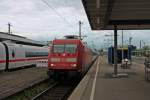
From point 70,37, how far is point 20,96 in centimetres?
773

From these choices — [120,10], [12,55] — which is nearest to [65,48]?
[120,10]

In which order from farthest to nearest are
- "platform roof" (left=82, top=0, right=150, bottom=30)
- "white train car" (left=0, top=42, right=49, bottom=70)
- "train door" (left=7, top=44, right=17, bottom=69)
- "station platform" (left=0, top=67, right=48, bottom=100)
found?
1. "train door" (left=7, top=44, right=17, bottom=69)
2. "white train car" (left=0, top=42, right=49, bottom=70)
3. "station platform" (left=0, top=67, right=48, bottom=100)
4. "platform roof" (left=82, top=0, right=150, bottom=30)

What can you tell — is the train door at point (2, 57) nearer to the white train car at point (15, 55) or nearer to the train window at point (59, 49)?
the white train car at point (15, 55)

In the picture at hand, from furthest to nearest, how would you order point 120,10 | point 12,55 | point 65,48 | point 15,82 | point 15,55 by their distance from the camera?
point 15,55 < point 12,55 < point 65,48 < point 15,82 < point 120,10

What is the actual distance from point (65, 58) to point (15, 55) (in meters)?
12.0

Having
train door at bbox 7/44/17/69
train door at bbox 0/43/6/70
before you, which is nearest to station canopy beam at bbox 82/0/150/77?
train door at bbox 0/43/6/70

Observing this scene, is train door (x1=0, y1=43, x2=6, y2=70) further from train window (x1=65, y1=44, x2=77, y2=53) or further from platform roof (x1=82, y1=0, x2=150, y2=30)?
platform roof (x1=82, y1=0, x2=150, y2=30)

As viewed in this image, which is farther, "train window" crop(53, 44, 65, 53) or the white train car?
the white train car

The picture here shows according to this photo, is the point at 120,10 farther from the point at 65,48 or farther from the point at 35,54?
the point at 35,54

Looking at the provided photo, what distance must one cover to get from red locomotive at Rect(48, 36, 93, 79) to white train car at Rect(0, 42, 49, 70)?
7517 millimetres

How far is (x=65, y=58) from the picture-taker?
1878 cm

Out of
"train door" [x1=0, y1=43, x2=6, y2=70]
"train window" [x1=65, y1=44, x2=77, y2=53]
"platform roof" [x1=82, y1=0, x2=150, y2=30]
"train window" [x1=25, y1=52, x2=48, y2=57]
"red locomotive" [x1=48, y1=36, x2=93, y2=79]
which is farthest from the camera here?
"train window" [x1=25, y1=52, x2=48, y2=57]

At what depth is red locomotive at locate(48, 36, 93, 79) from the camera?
1850cm

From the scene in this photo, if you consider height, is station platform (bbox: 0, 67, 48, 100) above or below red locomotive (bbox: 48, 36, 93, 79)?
below
